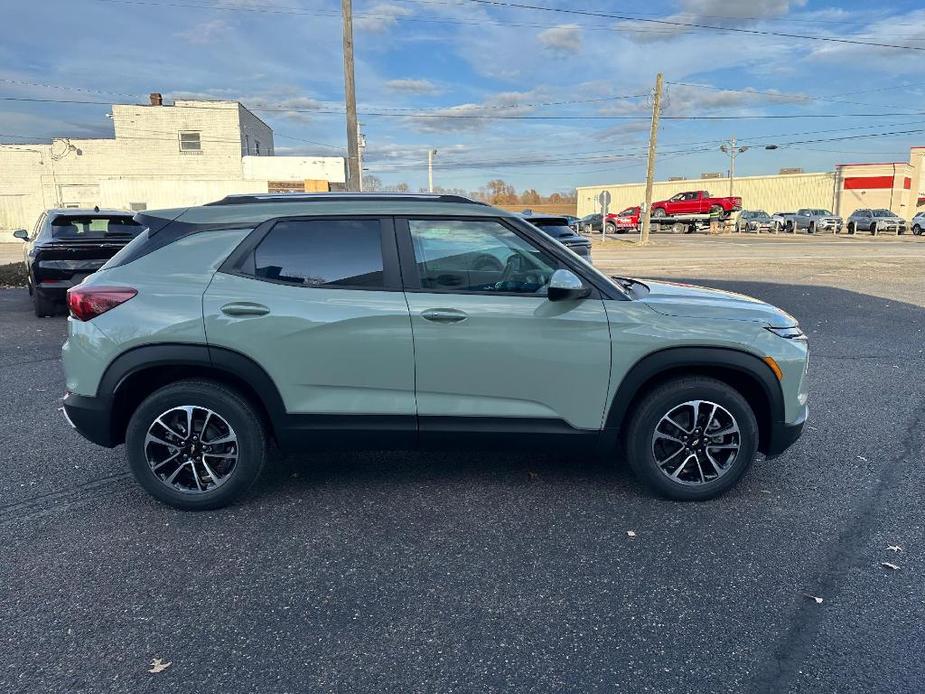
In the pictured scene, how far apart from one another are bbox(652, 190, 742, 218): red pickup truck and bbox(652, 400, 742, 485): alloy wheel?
46231 mm

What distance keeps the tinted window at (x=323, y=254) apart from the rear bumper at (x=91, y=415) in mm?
1145

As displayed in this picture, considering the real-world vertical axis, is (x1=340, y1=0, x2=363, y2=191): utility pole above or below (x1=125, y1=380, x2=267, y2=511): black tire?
above

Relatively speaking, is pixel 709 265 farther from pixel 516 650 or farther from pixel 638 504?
pixel 516 650

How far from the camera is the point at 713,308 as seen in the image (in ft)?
12.2

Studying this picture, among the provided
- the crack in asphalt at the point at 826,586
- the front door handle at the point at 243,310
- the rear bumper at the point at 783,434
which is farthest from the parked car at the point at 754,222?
the front door handle at the point at 243,310

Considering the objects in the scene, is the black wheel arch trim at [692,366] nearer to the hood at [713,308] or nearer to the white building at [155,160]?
the hood at [713,308]

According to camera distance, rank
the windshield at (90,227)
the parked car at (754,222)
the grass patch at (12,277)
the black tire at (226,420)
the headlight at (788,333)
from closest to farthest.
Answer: the black tire at (226,420) → the headlight at (788,333) → the windshield at (90,227) → the grass patch at (12,277) → the parked car at (754,222)

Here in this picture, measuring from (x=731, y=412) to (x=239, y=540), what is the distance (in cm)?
280

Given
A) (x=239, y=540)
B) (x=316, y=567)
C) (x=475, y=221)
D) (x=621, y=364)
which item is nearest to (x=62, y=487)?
(x=239, y=540)

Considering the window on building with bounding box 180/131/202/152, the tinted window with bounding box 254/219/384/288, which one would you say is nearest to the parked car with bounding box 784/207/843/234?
the window on building with bounding box 180/131/202/152

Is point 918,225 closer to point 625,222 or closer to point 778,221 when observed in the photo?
point 778,221

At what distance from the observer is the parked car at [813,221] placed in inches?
1794

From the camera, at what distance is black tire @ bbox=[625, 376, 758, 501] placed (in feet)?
12.1

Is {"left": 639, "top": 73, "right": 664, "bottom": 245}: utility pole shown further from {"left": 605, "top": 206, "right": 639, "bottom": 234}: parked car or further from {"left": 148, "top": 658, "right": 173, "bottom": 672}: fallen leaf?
{"left": 148, "top": 658, "right": 173, "bottom": 672}: fallen leaf
